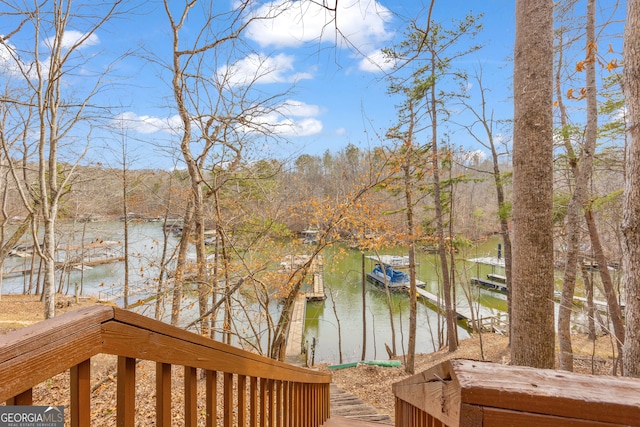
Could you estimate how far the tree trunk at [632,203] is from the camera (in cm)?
178

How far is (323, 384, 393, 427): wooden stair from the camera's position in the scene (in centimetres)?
343

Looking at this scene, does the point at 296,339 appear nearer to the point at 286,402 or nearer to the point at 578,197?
the point at 578,197

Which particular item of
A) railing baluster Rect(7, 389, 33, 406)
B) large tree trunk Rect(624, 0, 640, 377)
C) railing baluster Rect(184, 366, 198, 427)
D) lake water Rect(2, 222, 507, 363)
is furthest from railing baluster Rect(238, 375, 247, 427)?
lake water Rect(2, 222, 507, 363)

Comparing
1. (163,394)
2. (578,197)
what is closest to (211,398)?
(163,394)

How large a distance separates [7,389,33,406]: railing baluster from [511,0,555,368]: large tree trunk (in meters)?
2.71

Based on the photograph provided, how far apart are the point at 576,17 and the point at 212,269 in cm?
794

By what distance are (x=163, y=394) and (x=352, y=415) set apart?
14.6ft

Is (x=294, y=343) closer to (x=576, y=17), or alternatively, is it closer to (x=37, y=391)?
(x=37, y=391)

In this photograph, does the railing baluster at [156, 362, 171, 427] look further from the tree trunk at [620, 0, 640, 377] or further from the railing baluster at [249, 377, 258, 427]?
the tree trunk at [620, 0, 640, 377]

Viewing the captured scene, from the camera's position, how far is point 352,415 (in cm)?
462

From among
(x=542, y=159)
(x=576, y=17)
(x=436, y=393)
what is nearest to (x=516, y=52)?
(x=542, y=159)

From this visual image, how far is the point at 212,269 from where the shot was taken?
24.6ft

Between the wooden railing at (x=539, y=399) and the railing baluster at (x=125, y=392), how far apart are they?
29.2 inches

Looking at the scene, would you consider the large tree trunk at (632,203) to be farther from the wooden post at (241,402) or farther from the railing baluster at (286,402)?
the wooden post at (241,402)
